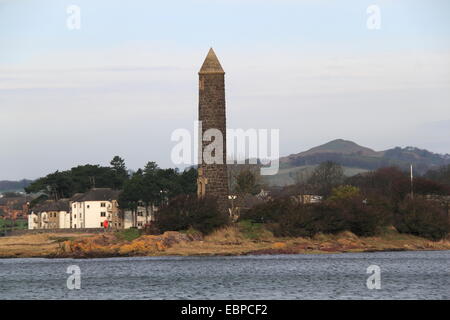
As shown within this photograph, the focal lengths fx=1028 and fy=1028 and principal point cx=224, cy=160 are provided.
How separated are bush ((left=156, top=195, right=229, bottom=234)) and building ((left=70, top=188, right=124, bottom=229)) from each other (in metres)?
59.2

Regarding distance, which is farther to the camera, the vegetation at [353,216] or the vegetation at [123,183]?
the vegetation at [123,183]

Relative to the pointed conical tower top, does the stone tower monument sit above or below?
below

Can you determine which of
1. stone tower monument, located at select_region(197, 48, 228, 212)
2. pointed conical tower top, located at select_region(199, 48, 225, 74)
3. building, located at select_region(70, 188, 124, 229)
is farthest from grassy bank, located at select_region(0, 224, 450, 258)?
building, located at select_region(70, 188, 124, 229)

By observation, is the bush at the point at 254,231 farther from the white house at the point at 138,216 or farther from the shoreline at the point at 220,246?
the white house at the point at 138,216

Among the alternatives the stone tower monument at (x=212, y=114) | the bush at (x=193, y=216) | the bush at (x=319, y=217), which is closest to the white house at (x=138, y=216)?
the bush at (x=319, y=217)

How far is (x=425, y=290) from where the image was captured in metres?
53.8

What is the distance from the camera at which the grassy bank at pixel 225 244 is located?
3310 inches

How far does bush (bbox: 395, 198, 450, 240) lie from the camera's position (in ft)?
307

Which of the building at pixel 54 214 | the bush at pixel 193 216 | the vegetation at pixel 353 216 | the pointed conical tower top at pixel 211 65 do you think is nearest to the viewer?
the bush at pixel 193 216

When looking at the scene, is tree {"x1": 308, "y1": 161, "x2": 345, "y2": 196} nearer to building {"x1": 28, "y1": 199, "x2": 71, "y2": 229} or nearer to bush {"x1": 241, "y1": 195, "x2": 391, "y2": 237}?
building {"x1": 28, "y1": 199, "x2": 71, "y2": 229}

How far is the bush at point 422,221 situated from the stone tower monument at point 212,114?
17.3 m
